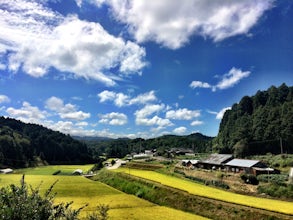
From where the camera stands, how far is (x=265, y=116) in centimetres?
9719

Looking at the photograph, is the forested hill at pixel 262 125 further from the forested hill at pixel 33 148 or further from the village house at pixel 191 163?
the forested hill at pixel 33 148

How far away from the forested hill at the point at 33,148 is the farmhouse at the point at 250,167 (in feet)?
250

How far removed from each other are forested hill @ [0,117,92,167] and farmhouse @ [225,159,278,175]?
250 ft

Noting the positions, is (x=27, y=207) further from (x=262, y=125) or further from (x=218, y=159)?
(x=262, y=125)

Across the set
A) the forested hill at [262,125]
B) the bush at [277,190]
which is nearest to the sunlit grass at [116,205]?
the bush at [277,190]

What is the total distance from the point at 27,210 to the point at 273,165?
203 ft

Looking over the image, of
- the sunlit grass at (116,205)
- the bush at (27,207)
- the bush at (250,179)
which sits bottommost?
the sunlit grass at (116,205)

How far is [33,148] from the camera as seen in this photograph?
13688 centimetres

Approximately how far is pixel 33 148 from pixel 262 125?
9110 centimetres

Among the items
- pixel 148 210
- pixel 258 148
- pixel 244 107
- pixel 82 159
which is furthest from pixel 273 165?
pixel 82 159

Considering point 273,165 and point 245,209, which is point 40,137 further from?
point 245,209

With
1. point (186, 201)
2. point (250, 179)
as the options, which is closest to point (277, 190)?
point (250, 179)

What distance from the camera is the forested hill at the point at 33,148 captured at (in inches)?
4690

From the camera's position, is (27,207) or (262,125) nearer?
(27,207)
